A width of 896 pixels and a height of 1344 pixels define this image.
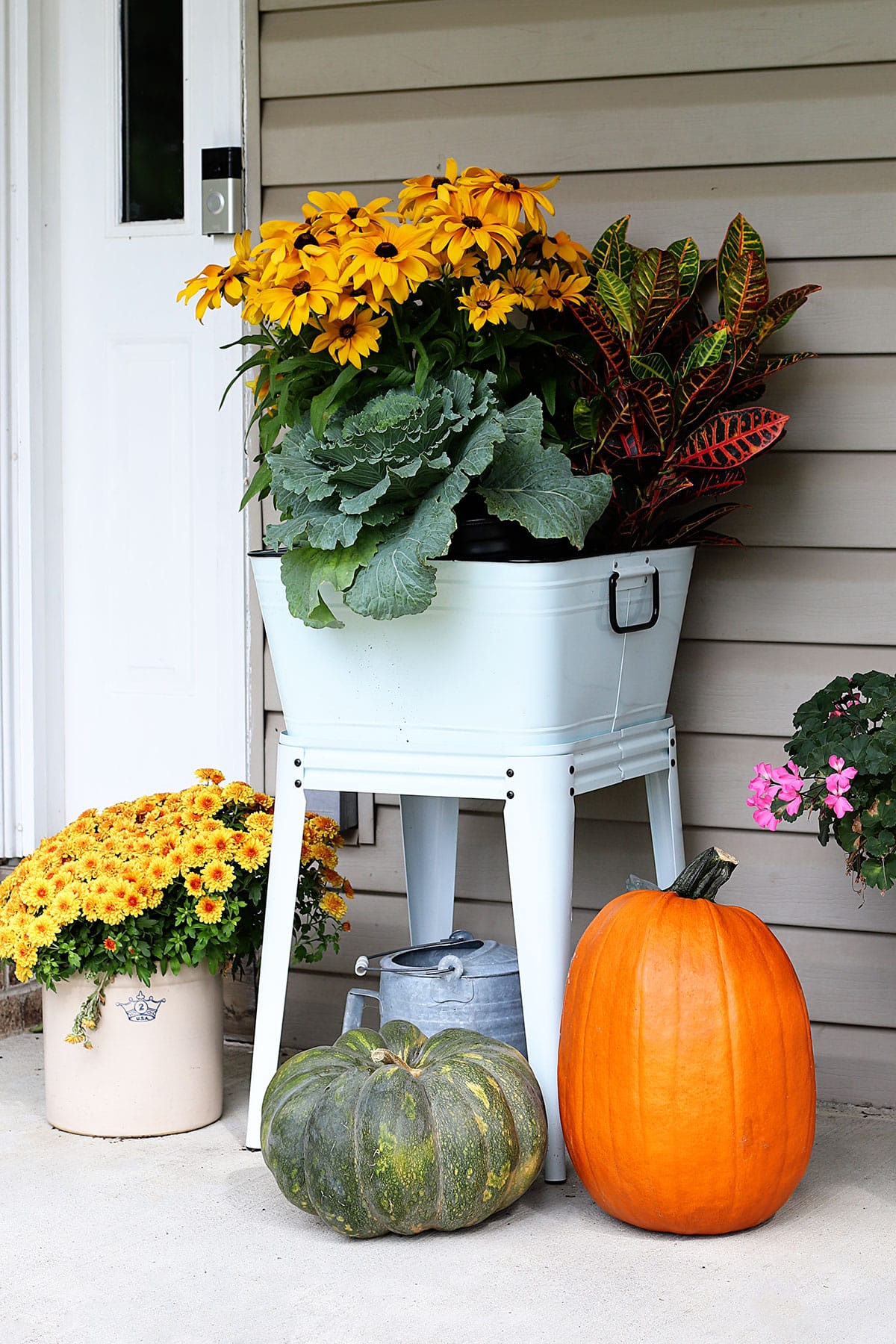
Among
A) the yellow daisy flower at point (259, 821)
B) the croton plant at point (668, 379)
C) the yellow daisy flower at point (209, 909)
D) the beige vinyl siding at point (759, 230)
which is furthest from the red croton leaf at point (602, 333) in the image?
the yellow daisy flower at point (209, 909)

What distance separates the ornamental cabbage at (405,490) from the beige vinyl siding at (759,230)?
18.7 inches

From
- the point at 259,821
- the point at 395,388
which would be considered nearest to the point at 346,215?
the point at 395,388

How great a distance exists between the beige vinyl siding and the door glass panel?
0.31 metres

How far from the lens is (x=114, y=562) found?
2.64m

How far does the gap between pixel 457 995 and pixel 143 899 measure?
44 cm

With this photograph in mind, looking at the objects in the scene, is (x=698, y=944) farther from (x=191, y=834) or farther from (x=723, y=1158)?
(x=191, y=834)

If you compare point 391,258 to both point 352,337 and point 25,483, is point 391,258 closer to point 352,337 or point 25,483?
point 352,337

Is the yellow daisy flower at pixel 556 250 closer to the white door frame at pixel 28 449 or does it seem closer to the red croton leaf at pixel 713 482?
the red croton leaf at pixel 713 482

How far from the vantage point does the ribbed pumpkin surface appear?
1.66m

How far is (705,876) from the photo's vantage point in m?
1.74

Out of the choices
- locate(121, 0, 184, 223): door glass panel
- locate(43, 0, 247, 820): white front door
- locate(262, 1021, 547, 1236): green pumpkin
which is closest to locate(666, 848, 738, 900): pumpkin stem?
locate(262, 1021, 547, 1236): green pumpkin

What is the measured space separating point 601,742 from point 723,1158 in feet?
1.80

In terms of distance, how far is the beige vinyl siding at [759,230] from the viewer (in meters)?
2.11

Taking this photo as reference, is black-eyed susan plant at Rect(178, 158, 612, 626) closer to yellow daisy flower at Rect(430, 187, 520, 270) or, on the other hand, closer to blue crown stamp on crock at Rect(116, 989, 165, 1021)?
yellow daisy flower at Rect(430, 187, 520, 270)
